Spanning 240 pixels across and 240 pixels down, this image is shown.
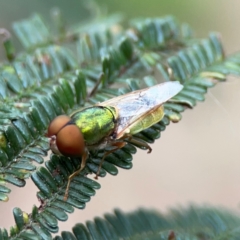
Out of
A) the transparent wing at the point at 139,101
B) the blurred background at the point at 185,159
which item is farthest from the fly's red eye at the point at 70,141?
the blurred background at the point at 185,159

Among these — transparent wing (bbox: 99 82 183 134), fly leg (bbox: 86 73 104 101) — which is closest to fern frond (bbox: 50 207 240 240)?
transparent wing (bbox: 99 82 183 134)

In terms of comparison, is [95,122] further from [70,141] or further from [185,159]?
[185,159]

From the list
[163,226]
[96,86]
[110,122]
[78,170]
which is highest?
[96,86]

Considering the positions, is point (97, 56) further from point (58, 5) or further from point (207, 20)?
point (207, 20)

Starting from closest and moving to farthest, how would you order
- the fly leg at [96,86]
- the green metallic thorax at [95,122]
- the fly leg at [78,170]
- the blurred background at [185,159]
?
the fly leg at [78,170] → the green metallic thorax at [95,122] → the fly leg at [96,86] → the blurred background at [185,159]

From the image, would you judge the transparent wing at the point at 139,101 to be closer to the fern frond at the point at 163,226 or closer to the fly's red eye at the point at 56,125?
the fly's red eye at the point at 56,125

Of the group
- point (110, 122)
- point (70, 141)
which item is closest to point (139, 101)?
point (110, 122)

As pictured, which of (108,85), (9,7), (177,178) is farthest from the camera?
(9,7)

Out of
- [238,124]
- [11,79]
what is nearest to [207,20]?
[238,124]
